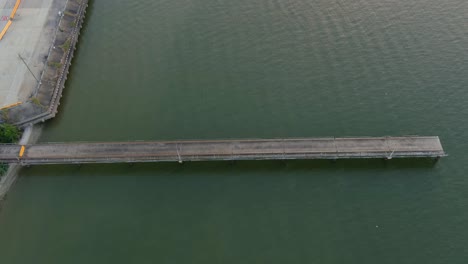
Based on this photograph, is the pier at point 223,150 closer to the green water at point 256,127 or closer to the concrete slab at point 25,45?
the green water at point 256,127

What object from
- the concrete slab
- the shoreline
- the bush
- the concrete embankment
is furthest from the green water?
the concrete slab

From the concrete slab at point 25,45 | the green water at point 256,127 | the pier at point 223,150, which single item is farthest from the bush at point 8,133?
the concrete slab at point 25,45

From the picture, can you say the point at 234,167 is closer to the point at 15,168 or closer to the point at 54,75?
the point at 15,168

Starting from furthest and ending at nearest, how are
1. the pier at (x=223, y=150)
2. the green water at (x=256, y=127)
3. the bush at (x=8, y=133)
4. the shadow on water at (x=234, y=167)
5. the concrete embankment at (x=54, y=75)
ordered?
the concrete embankment at (x=54, y=75), the bush at (x=8, y=133), the shadow on water at (x=234, y=167), the pier at (x=223, y=150), the green water at (x=256, y=127)

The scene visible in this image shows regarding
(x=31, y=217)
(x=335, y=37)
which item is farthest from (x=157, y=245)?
(x=335, y=37)

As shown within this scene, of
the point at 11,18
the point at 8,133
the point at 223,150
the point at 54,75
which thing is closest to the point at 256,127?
the point at 223,150
